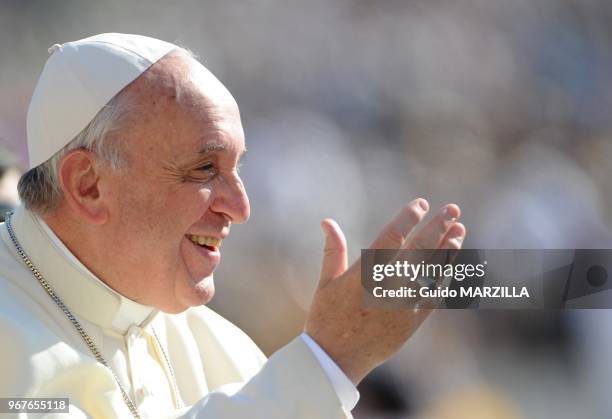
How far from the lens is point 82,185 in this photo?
2.47m

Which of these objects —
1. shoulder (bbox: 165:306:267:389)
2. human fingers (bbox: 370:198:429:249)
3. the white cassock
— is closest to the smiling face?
the white cassock

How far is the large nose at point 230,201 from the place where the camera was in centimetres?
244

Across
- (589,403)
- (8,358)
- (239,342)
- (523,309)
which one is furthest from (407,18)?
(8,358)

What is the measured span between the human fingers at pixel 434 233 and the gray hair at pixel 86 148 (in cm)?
84

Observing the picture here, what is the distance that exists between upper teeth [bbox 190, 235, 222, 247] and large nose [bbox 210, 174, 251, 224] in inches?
2.5

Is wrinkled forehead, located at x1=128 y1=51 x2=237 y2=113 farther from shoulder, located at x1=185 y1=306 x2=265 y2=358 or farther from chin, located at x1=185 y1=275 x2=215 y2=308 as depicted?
shoulder, located at x1=185 y1=306 x2=265 y2=358

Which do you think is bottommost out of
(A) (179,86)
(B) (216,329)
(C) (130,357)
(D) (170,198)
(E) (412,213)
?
(C) (130,357)

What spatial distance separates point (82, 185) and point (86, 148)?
3.6 inches

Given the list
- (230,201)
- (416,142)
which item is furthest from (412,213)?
(416,142)

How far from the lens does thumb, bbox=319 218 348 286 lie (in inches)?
79.0

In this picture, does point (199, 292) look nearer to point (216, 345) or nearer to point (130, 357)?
point (130, 357)

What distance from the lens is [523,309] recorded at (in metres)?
6.05

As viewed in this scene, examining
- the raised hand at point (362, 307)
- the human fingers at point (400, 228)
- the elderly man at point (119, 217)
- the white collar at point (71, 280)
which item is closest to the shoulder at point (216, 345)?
the elderly man at point (119, 217)

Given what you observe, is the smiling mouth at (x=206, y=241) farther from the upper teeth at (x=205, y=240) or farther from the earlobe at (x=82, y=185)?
the earlobe at (x=82, y=185)
